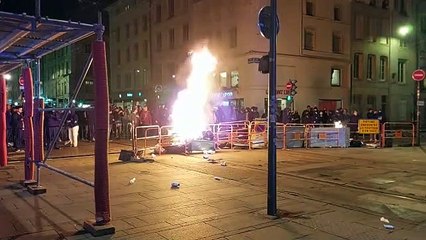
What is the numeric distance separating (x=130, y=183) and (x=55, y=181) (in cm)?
193

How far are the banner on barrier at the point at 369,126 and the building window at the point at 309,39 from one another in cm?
1363

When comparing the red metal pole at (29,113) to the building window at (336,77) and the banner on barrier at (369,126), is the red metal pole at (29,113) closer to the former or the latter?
the banner on barrier at (369,126)

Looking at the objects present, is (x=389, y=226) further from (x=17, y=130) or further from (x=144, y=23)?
(x=144, y=23)

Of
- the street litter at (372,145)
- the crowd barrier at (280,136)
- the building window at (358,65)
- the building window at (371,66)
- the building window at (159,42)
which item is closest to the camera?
the crowd barrier at (280,136)

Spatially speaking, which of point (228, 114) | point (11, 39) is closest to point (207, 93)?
point (228, 114)

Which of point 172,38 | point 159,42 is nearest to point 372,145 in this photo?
point 172,38

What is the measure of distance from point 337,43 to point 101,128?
3211 cm

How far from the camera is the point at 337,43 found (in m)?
35.8

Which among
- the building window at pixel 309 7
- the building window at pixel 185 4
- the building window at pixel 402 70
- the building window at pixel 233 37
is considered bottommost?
the building window at pixel 402 70

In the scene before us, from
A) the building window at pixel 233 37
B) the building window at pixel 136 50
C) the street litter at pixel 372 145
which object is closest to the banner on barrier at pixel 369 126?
the street litter at pixel 372 145

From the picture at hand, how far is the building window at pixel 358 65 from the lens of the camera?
37.6m

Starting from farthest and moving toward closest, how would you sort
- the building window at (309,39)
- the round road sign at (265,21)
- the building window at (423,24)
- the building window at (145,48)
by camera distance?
1. the building window at (145,48)
2. the building window at (423,24)
3. the building window at (309,39)
4. the round road sign at (265,21)

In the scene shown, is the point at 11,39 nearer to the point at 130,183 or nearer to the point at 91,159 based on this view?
the point at 130,183

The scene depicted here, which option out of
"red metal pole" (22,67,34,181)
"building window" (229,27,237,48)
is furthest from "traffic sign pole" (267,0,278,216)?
"building window" (229,27,237,48)
